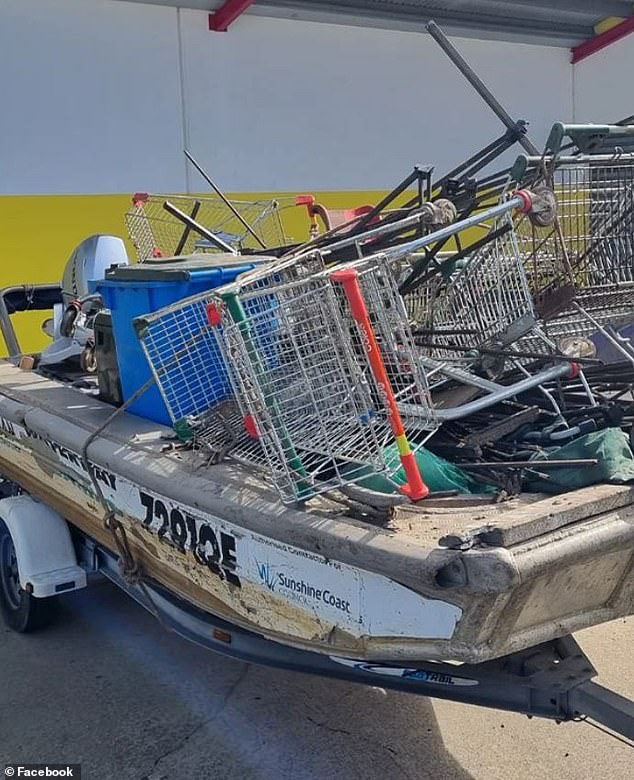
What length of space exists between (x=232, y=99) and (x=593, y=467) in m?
9.08

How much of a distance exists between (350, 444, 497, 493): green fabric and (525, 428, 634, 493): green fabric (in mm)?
170

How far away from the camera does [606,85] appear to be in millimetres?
13188

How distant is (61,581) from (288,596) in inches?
69.6

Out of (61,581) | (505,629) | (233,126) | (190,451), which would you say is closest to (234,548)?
(190,451)

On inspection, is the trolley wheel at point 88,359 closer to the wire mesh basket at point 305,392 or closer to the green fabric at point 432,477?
the wire mesh basket at point 305,392

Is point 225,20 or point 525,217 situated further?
point 225,20

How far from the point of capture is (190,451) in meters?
2.87

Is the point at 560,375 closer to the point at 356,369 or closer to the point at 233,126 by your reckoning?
the point at 356,369

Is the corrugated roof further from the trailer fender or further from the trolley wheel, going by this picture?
the trailer fender

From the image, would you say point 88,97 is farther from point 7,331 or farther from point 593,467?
point 593,467

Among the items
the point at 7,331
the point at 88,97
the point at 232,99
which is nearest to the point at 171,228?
the point at 7,331

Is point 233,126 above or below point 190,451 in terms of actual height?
above

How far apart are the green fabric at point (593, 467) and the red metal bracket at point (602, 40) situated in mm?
11801

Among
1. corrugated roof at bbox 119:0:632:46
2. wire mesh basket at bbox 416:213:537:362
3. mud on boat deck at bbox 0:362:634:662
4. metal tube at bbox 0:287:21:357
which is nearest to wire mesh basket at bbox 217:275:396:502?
mud on boat deck at bbox 0:362:634:662
